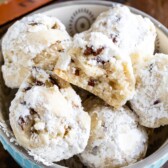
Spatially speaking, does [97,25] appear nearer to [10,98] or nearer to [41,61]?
[41,61]

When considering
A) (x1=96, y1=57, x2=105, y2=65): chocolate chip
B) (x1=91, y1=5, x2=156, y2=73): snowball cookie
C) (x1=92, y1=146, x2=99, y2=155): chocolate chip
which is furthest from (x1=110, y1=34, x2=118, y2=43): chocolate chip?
(x1=92, y1=146, x2=99, y2=155): chocolate chip

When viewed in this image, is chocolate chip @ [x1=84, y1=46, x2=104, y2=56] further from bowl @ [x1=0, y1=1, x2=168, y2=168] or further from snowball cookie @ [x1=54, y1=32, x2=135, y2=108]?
bowl @ [x1=0, y1=1, x2=168, y2=168]

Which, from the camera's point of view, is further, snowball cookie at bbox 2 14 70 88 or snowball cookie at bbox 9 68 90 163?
snowball cookie at bbox 2 14 70 88

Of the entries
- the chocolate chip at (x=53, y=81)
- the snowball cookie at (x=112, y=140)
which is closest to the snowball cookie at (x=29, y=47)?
the chocolate chip at (x=53, y=81)

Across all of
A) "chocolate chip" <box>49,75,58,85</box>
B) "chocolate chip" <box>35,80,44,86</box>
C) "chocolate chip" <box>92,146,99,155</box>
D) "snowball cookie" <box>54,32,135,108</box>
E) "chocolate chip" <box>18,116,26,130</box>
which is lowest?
"chocolate chip" <box>92,146,99,155</box>

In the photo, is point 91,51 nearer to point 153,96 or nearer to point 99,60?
point 99,60

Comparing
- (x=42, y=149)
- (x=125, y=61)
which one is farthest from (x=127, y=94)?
(x=42, y=149)

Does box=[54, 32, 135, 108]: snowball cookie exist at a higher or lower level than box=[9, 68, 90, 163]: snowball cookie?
higher
